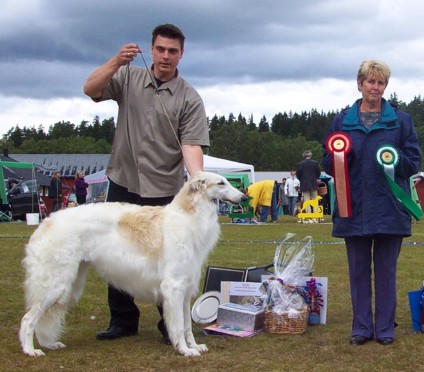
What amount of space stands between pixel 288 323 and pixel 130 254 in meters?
1.46

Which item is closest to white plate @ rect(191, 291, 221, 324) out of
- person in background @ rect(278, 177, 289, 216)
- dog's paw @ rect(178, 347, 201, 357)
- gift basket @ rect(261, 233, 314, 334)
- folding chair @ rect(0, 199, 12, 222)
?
gift basket @ rect(261, 233, 314, 334)

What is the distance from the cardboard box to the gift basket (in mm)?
74

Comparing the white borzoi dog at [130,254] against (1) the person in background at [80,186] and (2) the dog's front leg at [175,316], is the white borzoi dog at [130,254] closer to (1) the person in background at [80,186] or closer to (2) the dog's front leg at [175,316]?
(2) the dog's front leg at [175,316]

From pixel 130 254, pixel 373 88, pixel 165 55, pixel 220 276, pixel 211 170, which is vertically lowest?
pixel 220 276

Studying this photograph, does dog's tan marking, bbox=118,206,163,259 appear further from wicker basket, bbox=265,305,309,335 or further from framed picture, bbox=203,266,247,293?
framed picture, bbox=203,266,247,293

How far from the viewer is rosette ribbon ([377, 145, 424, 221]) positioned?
4.21 metres

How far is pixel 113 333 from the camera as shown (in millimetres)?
4676

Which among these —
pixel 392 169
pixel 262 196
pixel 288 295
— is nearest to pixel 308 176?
pixel 262 196

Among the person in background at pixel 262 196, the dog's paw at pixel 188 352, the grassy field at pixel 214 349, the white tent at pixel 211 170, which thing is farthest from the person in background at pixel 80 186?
the dog's paw at pixel 188 352

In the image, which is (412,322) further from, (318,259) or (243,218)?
(243,218)

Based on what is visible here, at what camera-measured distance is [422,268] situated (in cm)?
793

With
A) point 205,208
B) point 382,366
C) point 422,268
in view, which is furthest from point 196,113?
point 422,268

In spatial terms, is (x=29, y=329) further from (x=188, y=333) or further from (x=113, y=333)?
(x=188, y=333)

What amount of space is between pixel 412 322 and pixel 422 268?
3.28 meters
